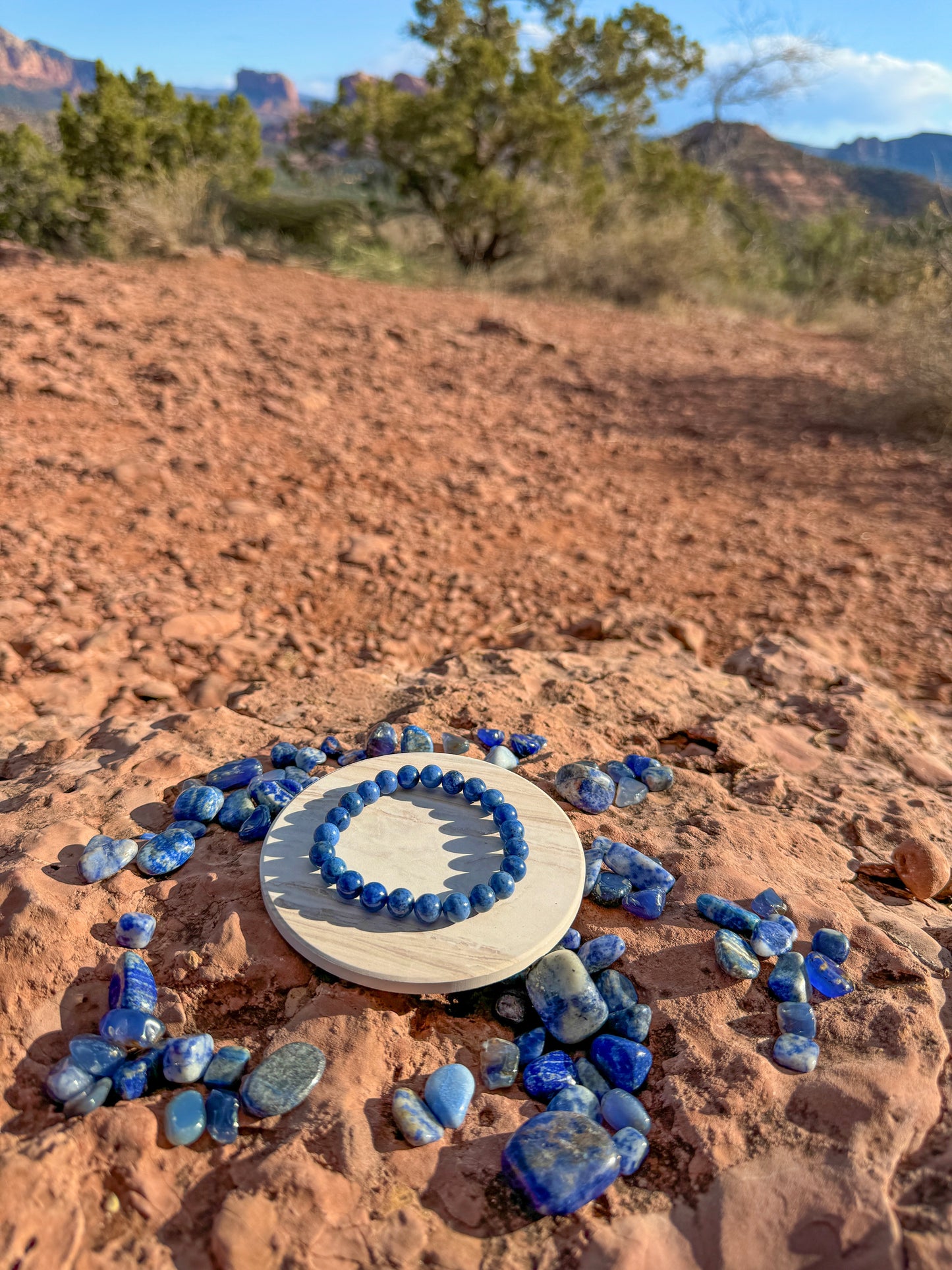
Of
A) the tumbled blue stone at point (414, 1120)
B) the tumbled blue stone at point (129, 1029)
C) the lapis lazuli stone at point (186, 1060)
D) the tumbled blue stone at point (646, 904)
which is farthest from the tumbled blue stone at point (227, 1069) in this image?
the tumbled blue stone at point (646, 904)

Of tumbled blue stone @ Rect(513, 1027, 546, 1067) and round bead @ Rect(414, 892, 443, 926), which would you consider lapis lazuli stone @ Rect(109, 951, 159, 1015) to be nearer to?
round bead @ Rect(414, 892, 443, 926)

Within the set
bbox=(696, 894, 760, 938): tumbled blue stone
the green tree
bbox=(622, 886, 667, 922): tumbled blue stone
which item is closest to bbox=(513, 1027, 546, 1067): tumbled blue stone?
bbox=(622, 886, 667, 922): tumbled blue stone

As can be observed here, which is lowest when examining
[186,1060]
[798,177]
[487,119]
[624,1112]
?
[624,1112]

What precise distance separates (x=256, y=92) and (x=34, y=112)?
3361 inches

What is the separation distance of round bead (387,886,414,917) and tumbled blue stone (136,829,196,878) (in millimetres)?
541

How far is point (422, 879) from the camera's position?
178 centimetres

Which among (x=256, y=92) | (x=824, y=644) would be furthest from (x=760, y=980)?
(x=256, y=92)

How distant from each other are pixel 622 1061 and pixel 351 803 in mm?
826

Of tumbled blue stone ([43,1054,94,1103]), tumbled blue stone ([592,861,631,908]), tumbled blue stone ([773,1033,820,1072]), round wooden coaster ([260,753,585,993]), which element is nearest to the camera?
tumbled blue stone ([43,1054,94,1103])

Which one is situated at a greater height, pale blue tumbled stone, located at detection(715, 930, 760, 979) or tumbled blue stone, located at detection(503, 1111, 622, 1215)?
pale blue tumbled stone, located at detection(715, 930, 760, 979)

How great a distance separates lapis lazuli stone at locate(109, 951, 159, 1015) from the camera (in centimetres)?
149

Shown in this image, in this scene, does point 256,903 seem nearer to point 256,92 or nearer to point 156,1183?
point 156,1183

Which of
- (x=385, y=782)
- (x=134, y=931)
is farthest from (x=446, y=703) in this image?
(x=134, y=931)

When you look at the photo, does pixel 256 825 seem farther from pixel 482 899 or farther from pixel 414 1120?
pixel 414 1120
